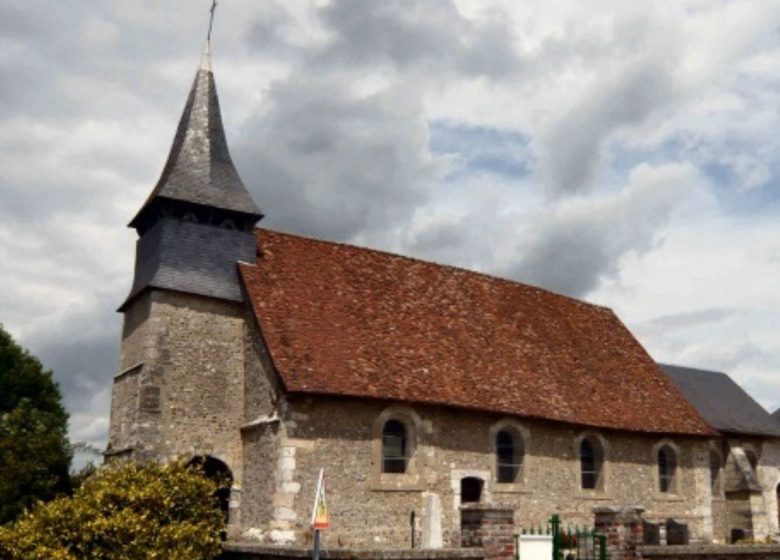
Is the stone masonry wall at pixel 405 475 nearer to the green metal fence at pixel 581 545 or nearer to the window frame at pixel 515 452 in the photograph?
the window frame at pixel 515 452

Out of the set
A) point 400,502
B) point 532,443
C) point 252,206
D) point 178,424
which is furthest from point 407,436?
point 252,206

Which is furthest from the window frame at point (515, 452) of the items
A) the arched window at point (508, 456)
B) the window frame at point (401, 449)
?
the window frame at point (401, 449)

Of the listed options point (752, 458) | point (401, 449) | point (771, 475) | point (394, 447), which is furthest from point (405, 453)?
point (771, 475)

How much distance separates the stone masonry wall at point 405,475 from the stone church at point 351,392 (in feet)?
0.14

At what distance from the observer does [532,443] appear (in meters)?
21.3

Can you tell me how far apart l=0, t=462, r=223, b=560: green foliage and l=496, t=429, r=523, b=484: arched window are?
24.2ft

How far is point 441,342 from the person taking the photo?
21734 millimetres

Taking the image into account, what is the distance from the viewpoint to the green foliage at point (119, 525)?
15.4 meters

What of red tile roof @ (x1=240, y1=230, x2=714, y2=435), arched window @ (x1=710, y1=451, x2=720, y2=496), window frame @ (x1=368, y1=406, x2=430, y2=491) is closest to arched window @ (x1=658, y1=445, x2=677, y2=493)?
red tile roof @ (x1=240, y1=230, x2=714, y2=435)

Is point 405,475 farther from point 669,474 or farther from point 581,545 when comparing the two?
point 669,474

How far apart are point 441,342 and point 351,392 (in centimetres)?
410

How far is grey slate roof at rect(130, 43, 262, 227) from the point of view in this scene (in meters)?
20.9

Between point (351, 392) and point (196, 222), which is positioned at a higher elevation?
point (196, 222)

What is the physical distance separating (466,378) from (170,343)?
7.18m
